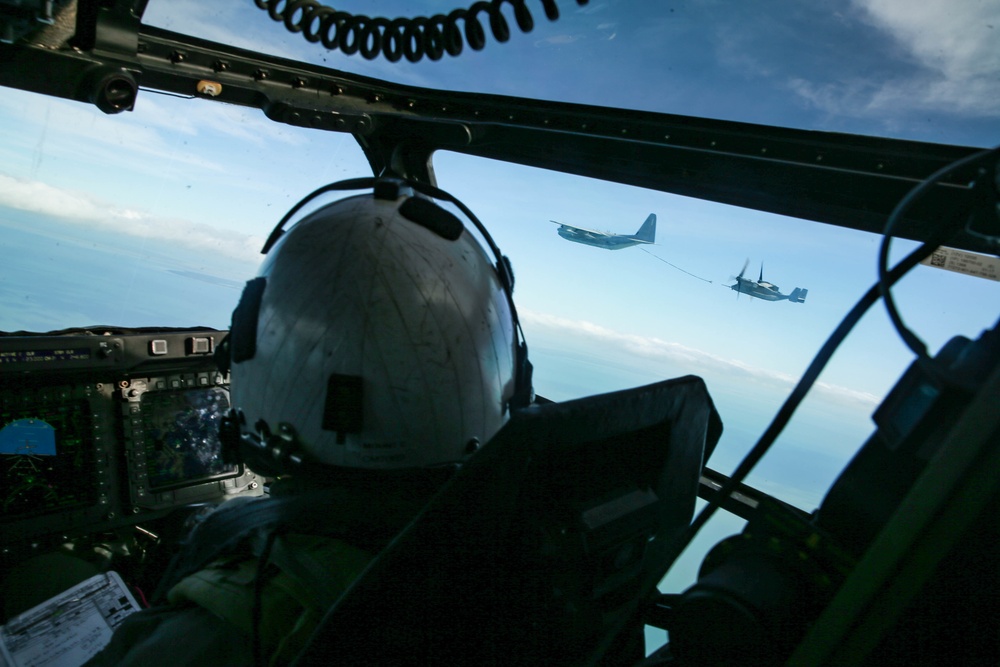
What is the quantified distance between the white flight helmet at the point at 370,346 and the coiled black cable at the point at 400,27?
838 mm

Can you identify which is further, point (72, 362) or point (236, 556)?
point (72, 362)

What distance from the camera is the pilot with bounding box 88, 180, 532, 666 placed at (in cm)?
75

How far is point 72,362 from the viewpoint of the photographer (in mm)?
1835

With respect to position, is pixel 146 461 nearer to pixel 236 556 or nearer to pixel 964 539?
pixel 236 556

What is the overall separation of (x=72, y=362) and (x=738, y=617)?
2021 millimetres

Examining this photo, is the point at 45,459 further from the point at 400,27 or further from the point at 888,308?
the point at 888,308

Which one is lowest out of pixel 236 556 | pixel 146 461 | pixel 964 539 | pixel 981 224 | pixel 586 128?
pixel 146 461

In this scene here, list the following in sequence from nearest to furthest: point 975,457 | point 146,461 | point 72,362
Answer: point 975,457, point 72,362, point 146,461

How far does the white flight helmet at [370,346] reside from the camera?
0.86 m

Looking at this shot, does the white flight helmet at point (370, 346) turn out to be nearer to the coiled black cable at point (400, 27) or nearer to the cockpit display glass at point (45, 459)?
the coiled black cable at point (400, 27)

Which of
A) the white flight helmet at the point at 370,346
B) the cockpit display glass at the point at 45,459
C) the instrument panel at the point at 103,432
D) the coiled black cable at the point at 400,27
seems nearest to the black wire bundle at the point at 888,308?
the white flight helmet at the point at 370,346

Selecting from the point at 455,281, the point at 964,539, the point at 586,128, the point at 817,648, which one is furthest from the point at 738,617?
the point at 586,128

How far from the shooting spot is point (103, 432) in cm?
197

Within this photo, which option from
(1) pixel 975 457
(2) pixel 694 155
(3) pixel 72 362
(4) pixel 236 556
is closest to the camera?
(1) pixel 975 457
